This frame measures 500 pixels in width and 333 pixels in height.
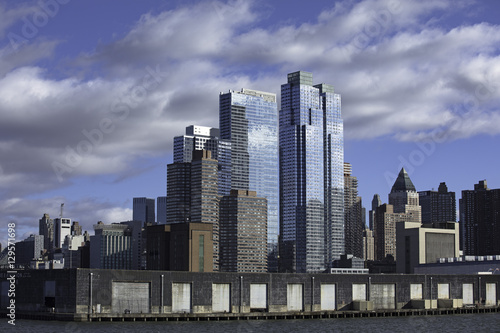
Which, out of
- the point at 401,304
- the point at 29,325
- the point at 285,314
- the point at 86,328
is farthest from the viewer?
the point at 401,304

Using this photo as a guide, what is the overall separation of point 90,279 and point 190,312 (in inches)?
671

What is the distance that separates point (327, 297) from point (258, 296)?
13851 millimetres

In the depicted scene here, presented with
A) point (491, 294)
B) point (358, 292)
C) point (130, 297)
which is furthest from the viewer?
point (491, 294)

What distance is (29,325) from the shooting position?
10894 cm

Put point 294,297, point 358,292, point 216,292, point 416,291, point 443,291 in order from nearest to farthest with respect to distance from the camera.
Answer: point 216,292
point 294,297
point 358,292
point 416,291
point 443,291

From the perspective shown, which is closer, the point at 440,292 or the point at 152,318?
the point at 152,318

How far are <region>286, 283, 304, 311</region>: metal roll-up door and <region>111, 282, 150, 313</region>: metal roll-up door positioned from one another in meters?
25.2

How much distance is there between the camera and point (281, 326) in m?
113

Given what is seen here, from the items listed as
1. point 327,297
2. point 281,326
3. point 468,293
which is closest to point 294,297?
point 327,297

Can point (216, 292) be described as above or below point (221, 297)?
above

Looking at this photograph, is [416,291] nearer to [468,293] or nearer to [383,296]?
→ [383,296]

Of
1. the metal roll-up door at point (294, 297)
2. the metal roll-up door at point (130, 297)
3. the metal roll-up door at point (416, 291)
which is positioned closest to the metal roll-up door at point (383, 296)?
the metal roll-up door at point (416, 291)

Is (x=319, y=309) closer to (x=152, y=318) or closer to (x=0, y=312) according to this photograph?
(x=152, y=318)

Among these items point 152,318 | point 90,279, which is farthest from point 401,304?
point 90,279
